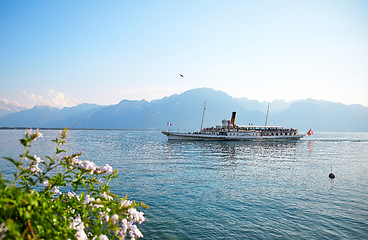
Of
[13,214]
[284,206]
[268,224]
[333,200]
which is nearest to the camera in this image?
[13,214]

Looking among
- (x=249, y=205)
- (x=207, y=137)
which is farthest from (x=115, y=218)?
(x=207, y=137)

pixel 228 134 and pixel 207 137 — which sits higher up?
pixel 228 134

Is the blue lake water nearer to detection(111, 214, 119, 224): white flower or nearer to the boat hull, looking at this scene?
detection(111, 214, 119, 224): white flower

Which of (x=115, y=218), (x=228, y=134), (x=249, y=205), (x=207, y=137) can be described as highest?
(x=228, y=134)

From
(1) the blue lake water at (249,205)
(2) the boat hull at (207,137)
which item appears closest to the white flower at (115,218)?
(1) the blue lake water at (249,205)

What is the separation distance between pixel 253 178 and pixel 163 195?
421 inches

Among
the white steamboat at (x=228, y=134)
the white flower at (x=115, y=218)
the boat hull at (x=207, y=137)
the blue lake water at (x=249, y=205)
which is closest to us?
the white flower at (x=115, y=218)

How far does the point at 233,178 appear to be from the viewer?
21.5m

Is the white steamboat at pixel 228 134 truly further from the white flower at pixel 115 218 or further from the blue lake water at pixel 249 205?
the white flower at pixel 115 218

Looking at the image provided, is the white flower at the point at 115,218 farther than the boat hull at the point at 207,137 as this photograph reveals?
No

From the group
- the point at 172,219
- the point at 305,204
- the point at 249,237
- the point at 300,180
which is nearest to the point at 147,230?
the point at 172,219

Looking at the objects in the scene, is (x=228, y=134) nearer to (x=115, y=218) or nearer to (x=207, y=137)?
(x=207, y=137)

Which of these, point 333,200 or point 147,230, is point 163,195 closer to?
point 147,230

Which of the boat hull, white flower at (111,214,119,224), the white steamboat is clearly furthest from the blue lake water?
the white steamboat
